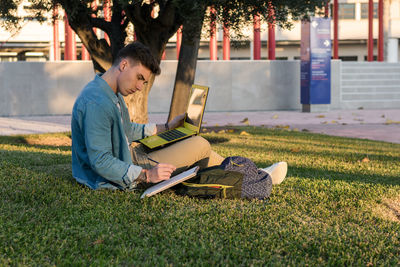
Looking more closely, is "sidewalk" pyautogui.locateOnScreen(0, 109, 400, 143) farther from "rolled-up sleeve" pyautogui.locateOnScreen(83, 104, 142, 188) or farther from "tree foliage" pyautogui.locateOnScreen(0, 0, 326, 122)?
"rolled-up sleeve" pyautogui.locateOnScreen(83, 104, 142, 188)

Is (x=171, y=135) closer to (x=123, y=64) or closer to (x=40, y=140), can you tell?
(x=123, y=64)

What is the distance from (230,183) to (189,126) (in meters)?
0.67

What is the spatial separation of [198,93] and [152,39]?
11.7 feet

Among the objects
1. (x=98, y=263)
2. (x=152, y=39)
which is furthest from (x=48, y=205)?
(x=152, y=39)

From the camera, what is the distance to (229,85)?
1688 centimetres

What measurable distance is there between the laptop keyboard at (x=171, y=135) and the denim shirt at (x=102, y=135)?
0.53 m

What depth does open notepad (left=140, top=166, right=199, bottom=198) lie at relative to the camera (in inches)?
133

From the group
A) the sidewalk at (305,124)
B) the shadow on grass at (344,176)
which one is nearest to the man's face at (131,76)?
the shadow on grass at (344,176)

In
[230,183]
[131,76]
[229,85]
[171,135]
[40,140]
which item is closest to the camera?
[131,76]

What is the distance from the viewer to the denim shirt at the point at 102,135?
10.7 feet

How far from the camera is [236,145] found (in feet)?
26.3

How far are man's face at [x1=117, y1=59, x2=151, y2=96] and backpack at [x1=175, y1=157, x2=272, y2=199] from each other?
0.83 meters

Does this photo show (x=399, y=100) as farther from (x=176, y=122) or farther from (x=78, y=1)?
(x=176, y=122)

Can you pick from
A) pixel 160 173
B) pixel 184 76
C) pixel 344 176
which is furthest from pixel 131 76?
pixel 184 76
